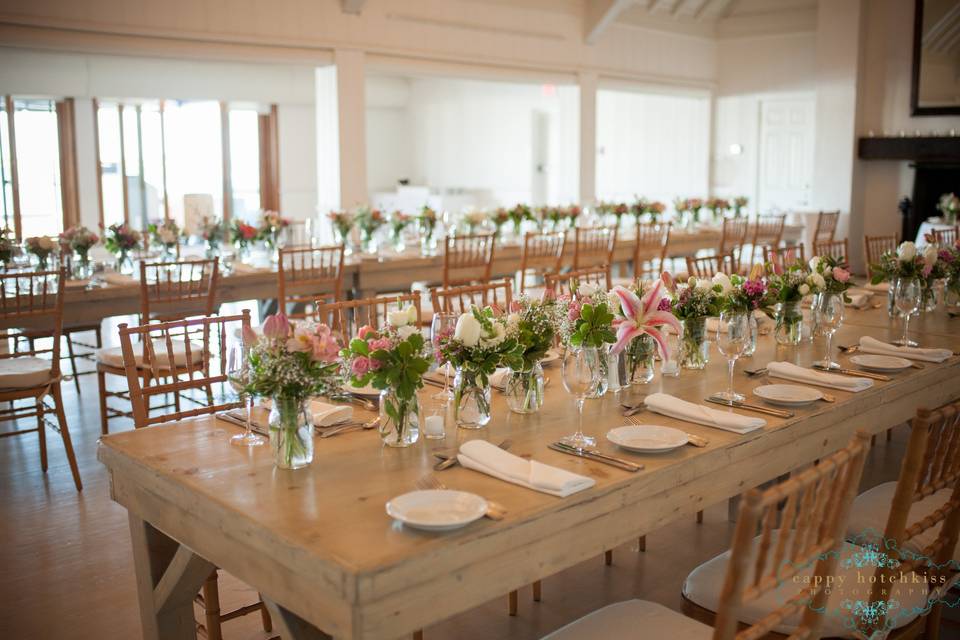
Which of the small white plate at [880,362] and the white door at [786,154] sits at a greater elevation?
the white door at [786,154]

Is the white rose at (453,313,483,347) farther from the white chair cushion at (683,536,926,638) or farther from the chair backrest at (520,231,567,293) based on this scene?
the chair backrest at (520,231,567,293)

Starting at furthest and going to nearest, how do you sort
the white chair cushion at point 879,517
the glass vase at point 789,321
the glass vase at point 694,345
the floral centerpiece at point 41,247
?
the floral centerpiece at point 41,247 → the glass vase at point 789,321 → the glass vase at point 694,345 → the white chair cushion at point 879,517

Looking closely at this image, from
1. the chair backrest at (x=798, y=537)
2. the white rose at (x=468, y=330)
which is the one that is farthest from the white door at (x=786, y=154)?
the chair backrest at (x=798, y=537)

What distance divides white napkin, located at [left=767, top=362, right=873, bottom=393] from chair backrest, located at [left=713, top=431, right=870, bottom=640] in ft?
3.51

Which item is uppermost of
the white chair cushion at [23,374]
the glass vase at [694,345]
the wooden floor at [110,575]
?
the glass vase at [694,345]

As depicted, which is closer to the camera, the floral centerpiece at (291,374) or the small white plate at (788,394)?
the floral centerpiece at (291,374)

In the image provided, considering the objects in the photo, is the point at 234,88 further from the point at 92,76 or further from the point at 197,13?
the point at 197,13

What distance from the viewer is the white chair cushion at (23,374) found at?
171 inches

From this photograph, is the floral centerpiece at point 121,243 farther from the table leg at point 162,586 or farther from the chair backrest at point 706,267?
the table leg at point 162,586

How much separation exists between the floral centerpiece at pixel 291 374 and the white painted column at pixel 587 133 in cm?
914

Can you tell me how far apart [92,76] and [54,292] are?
7222 millimetres

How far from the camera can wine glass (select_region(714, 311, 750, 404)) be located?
2820 mm

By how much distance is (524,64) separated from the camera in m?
10.5

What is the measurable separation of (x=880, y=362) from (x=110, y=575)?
9.54ft
